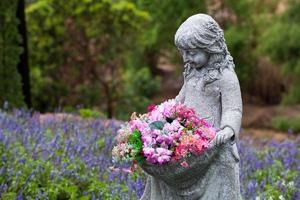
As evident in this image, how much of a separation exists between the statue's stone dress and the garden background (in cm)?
155

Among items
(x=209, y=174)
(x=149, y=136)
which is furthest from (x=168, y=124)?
(x=209, y=174)

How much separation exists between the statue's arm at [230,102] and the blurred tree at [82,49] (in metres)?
9.79

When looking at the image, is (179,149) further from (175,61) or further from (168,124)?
(175,61)

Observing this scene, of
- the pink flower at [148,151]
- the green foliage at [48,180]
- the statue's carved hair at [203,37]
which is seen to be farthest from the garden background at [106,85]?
the statue's carved hair at [203,37]

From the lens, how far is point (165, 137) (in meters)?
3.72

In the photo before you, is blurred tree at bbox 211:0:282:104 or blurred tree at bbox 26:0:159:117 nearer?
blurred tree at bbox 26:0:159:117

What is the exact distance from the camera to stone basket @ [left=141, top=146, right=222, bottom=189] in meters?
3.71

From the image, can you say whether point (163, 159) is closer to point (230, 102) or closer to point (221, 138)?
point (221, 138)

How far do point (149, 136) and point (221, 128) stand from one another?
1.36 ft

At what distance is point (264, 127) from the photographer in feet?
56.2

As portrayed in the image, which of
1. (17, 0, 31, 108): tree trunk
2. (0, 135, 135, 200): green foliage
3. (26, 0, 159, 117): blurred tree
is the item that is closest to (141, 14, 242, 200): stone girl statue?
(0, 135, 135, 200): green foliage

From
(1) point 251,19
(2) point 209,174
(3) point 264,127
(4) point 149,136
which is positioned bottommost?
(3) point 264,127

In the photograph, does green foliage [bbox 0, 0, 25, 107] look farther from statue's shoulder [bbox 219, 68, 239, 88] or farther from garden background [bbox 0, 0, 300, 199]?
statue's shoulder [bbox 219, 68, 239, 88]

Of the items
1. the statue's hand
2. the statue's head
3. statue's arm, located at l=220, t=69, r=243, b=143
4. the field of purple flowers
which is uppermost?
the statue's head
